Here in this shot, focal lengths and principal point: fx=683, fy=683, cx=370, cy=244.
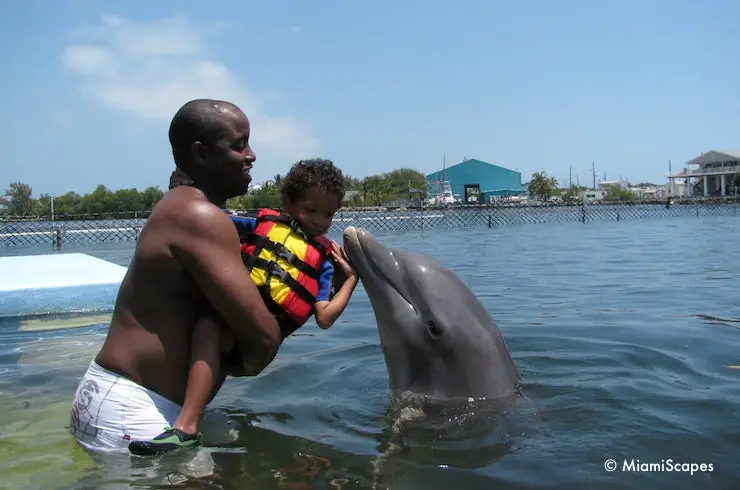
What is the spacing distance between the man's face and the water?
3.91 ft

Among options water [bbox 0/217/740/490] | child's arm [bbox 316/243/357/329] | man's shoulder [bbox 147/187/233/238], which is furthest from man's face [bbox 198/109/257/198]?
water [bbox 0/217/740/490]

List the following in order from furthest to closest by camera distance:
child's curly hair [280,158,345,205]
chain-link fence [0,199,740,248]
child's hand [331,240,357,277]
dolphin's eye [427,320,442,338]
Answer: chain-link fence [0,199,740,248], dolphin's eye [427,320,442,338], child's hand [331,240,357,277], child's curly hair [280,158,345,205]

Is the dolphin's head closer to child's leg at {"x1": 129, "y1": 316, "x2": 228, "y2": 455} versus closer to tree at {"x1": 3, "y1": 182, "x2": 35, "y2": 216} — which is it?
child's leg at {"x1": 129, "y1": 316, "x2": 228, "y2": 455}

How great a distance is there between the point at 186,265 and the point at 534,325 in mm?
5185

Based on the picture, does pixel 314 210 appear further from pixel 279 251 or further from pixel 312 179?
pixel 279 251

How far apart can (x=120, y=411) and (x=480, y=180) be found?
10591 centimetres

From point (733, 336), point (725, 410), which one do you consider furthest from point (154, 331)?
point (733, 336)

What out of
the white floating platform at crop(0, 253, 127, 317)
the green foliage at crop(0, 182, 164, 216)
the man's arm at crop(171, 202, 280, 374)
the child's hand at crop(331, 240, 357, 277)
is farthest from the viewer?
the green foliage at crop(0, 182, 164, 216)

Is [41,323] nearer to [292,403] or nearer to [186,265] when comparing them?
[292,403]

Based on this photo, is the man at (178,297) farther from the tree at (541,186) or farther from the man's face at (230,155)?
the tree at (541,186)

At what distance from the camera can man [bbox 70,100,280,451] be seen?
103 inches

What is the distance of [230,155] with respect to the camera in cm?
279

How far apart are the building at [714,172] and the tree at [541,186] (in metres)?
19.1

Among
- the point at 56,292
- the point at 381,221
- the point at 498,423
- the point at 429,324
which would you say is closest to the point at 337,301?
the point at 429,324
